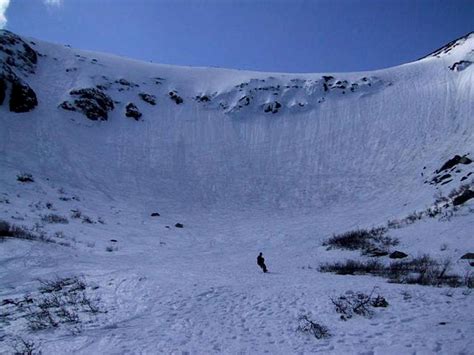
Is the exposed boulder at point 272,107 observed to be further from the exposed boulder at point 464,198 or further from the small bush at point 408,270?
the small bush at point 408,270

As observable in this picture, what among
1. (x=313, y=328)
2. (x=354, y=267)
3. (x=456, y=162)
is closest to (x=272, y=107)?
(x=456, y=162)

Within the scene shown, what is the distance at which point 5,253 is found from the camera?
1204 cm

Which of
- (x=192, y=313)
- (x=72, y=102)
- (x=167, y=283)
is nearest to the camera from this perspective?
(x=192, y=313)

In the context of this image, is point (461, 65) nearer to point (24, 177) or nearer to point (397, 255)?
point (397, 255)

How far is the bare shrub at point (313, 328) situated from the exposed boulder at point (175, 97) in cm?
4280

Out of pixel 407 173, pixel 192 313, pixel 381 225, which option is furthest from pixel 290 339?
pixel 407 173

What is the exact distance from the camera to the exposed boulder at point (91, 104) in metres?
38.8

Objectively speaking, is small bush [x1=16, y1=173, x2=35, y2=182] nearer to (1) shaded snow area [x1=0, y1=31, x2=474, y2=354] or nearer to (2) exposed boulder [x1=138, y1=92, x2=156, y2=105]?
(1) shaded snow area [x1=0, y1=31, x2=474, y2=354]

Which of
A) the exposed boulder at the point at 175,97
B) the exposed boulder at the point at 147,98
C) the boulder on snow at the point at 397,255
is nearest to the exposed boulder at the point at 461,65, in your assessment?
the exposed boulder at the point at 175,97

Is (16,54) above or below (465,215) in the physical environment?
above

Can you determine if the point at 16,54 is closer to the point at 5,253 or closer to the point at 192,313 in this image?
the point at 5,253

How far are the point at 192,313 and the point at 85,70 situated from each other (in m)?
47.4

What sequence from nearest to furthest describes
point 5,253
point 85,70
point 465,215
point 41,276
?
point 41,276 → point 5,253 → point 465,215 → point 85,70

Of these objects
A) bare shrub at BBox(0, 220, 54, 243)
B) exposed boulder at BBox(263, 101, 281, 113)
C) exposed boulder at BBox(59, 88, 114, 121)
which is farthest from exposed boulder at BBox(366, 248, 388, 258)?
exposed boulder at BBox(59, 88, 114, 121)
